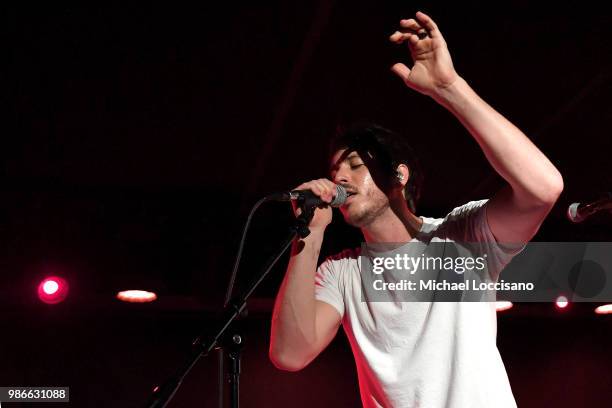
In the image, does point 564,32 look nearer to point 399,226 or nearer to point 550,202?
point 399,226

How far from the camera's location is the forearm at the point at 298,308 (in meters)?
2.40

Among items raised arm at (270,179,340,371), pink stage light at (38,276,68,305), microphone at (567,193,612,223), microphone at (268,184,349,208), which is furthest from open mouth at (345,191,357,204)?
pink stage light at (38,276,68,305)

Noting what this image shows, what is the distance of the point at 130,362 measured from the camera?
6535 mm

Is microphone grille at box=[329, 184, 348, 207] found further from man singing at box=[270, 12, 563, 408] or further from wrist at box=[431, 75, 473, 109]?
wrist at box=[431, 75, 473, 109]

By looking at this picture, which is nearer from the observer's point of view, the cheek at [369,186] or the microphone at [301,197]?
the microphone at [301,197]

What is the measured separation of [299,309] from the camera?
2.41 m

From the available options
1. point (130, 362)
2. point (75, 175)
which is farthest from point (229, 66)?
point (130, 362)

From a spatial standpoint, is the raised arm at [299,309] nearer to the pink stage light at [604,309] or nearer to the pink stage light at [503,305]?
the pink stage light at [503,305]

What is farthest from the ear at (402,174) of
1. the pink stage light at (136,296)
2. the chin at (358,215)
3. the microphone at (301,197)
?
the pink stage light at (136,296)

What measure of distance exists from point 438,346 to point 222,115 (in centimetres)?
275

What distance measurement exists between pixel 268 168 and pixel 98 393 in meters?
2.58

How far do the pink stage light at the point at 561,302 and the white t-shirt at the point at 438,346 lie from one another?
4.06m

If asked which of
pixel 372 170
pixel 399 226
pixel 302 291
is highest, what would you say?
pixel 372 170

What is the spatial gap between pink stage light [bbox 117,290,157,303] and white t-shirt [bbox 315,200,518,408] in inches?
138
